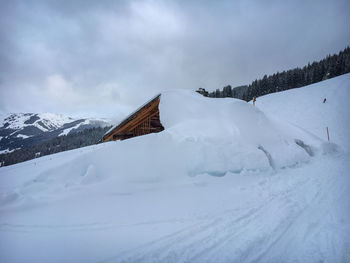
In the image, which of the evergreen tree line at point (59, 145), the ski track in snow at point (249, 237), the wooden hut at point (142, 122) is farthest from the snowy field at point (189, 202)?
the evergreen tree line at point (59, 145)

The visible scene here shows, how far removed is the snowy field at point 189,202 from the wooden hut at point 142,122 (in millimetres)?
4095

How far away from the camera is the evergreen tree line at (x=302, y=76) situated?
3583cm

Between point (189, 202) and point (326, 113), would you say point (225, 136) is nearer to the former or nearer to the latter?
point (189, 202)

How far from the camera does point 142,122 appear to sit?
1086 cm

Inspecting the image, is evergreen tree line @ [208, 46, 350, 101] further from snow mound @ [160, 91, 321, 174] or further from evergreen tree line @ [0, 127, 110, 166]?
evergreen tree line @ [0, 127, 110, 166]

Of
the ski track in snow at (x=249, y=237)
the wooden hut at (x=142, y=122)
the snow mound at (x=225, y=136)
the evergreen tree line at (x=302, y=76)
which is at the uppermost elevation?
the evergreen tree line at (x=302, y=76)

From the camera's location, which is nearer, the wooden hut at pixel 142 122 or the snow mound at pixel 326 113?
the wooden hut at pixel 142 122

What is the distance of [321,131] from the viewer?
13.2m

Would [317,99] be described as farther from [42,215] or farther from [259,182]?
[42,215]

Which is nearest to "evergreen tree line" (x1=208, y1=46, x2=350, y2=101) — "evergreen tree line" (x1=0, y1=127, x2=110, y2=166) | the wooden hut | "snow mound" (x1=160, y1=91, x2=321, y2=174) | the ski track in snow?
the wooden hut

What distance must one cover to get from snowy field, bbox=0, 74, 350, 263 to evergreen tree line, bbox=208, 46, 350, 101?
44.9 metres

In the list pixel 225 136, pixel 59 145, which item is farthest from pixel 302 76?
pixel 59 145

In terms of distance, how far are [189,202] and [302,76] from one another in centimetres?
5535

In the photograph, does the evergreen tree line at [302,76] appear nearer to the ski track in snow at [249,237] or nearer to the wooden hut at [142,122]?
the wooden hut at [142,122]
